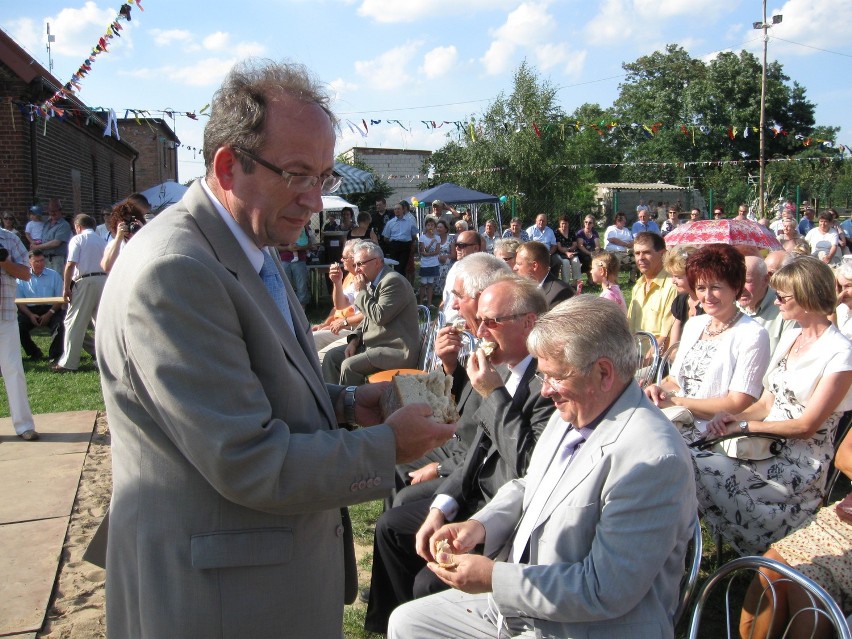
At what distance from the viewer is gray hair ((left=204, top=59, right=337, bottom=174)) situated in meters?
1.54

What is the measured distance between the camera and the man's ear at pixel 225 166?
1.55 meters

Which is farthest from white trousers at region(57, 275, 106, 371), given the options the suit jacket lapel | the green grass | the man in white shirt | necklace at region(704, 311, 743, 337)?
the suit jacket lapel

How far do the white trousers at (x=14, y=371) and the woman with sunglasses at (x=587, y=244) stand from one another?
1309cm

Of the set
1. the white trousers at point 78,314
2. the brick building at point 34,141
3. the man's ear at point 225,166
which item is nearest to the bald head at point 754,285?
the man's ear at point 225,166

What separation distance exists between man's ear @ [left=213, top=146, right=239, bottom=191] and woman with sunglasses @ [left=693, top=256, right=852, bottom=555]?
268 cm

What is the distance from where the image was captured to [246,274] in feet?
5.14

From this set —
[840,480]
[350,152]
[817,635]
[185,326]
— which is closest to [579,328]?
[185,326]

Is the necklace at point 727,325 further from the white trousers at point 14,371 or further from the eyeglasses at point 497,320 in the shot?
the white trousers at point 14,371

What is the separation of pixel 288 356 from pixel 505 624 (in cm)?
125

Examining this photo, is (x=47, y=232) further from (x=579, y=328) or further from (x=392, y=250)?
(x=579, y=328)

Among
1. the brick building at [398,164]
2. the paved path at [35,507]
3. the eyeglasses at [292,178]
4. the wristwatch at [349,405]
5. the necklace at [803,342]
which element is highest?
the brick building at [398,164]

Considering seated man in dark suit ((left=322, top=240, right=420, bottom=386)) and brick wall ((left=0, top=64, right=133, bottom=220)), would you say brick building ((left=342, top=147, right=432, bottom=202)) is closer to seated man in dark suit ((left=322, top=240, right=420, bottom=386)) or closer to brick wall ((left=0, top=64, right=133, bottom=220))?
brick wall ((left=0, top=64, right=133, bottom=220))

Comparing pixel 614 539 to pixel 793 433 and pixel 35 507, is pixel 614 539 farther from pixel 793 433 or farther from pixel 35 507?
pixel 35 507

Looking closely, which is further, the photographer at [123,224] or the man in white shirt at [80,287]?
the man in white shirt at [80,287]
